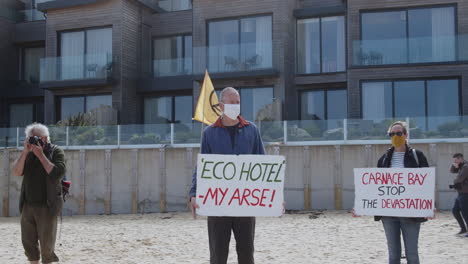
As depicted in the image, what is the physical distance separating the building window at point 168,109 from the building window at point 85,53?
308 centimetres

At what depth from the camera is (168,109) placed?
2739 centimetres

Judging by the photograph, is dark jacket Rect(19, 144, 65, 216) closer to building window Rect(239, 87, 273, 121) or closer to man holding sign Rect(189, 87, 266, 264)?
man holding sign Rect(189, 87, 266, 264)

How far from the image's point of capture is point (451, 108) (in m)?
22.0

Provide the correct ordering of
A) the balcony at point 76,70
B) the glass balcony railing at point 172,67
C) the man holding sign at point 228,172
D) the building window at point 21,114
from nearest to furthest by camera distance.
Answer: the man holding sign at point 228,172
the balcony at point 76,70
the glass balcony railing at point 172,67
the building window at point 21,114

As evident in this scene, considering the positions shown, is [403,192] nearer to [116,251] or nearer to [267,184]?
[267,184]

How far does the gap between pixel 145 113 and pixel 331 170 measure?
11.8 metres

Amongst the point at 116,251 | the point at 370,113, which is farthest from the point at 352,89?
the point at 116,251

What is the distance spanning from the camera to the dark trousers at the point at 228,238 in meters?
5.45

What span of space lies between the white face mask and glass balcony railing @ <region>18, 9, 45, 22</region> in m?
27.1

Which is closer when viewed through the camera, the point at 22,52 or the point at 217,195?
the point at 217,195

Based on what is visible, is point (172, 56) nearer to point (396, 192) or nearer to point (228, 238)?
point (396, 192)

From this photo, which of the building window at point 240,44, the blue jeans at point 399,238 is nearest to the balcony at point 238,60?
the building window at point 240,44

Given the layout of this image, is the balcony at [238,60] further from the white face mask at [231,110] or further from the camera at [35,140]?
the white face mask at [231,110]

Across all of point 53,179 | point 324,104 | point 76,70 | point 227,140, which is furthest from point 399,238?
point 76,70
